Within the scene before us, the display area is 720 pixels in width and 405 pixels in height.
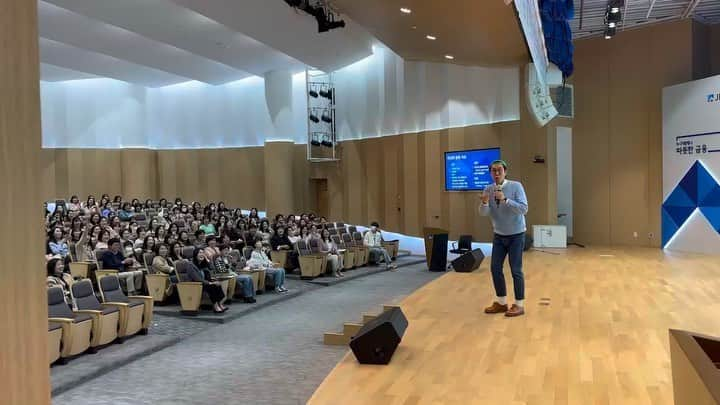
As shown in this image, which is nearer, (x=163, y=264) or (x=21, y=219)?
(x=21, y=219)

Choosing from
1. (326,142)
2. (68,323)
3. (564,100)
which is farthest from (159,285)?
(326,142)

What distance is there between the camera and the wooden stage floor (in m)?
3.22

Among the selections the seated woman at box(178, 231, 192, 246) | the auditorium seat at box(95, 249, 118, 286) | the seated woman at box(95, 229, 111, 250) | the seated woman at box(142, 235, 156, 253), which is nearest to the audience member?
the auditorium seat at box(95, 249, 118, 286)

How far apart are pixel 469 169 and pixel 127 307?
8.65 m

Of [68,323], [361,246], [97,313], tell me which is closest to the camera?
[68,323]

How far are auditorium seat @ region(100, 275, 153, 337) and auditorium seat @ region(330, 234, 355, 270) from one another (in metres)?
5.34

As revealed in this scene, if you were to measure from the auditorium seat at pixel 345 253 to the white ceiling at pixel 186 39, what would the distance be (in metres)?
4.68

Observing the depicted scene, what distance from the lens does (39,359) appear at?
2154 mm

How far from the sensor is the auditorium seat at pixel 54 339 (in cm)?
519

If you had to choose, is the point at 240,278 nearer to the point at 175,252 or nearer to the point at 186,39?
the point at 175,252

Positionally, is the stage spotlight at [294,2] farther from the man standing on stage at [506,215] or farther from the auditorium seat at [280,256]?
the man standing on stage at [506,215]

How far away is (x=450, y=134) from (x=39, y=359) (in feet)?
39.6

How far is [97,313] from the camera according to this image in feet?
19.1

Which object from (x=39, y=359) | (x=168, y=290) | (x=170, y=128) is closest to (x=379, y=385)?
(x=39, y=359)
